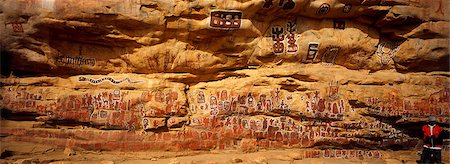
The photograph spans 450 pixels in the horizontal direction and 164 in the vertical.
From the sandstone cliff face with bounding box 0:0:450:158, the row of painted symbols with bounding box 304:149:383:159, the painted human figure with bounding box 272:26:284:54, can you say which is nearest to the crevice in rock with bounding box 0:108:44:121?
the sandstone cliff face with bounding box 0:0:450:158

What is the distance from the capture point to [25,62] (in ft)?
23.5

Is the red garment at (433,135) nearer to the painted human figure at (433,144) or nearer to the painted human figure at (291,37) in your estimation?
the painted human figure at (433,144)

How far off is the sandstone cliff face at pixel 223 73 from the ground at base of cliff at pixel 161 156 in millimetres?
176

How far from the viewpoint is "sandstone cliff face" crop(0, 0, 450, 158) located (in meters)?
6.97

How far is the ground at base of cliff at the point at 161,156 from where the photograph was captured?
646 cm

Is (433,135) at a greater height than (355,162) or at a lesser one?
greater

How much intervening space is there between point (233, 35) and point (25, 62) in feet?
15.0

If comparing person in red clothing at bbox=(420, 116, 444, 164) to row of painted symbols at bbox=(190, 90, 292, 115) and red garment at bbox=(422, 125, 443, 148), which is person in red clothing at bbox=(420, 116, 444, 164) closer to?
red garment at bbox=(422, 125, 443, 148)

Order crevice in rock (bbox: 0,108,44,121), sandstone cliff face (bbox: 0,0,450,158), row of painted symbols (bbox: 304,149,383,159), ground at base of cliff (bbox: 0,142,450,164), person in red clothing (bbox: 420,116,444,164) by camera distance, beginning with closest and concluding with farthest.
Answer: person in red clothing (bbox: 420,116,444,164)
ground at base of cliff (bbox: 0,142,450,164)
crevice in rock (bbox: 0,108,44,121)
sandstone cliff face (bbox: 0,0,450,158)
row of painted symbols (bbox: 304,149,383,159)

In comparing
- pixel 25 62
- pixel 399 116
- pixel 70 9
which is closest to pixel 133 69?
pixel 70 9

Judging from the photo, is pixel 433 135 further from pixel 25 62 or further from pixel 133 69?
pixel 25 62

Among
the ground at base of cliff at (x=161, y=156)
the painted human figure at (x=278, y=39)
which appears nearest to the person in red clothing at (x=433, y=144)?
the ground at base of cliff at (x=161, y=156)

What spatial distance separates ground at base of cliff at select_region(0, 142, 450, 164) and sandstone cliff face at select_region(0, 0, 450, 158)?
0.58 ft

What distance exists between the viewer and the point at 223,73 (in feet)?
25.7
